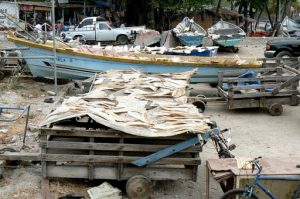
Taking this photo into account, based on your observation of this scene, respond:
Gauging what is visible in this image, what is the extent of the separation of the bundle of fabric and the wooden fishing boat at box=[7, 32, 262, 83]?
4876mm

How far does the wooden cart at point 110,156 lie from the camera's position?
669cm

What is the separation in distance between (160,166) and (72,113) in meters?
1.49

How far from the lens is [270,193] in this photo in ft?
18.1

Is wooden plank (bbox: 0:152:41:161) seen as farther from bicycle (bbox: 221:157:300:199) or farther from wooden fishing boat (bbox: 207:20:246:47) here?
wooden fishing boat (bbox: 207:20:246:47)

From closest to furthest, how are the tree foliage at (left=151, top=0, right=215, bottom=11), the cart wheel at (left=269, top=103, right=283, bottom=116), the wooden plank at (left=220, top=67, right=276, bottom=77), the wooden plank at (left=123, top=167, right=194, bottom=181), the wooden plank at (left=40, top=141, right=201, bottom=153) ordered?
the wooden plank at (left=40, top=141, right=201, bottom=153)
the wooden plank at (left=123, top=167, right=194, bottom=181)
the cart wheel at (left=269, top=103, right=283, bottom=116)
the wooden plank at (left=220, top=67, right=276, bottom=77)
the tree foliage at (left=151, top=0, right=215, bottom=11)

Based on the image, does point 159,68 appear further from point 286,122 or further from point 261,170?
point 261,170

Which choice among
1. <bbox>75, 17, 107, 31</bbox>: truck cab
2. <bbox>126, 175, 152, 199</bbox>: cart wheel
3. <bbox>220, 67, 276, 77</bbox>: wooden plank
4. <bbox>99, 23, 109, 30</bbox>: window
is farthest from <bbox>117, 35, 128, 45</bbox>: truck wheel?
<bbox>126, 175, 152, 199</bbox>: cart wheel

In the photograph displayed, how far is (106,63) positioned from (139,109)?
7.77 metres

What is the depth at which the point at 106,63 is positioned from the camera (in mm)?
14969

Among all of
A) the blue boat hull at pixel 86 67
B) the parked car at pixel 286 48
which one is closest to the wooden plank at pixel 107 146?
the blue boat hull at pixel 86 67

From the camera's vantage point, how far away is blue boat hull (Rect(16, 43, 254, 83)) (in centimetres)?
1480

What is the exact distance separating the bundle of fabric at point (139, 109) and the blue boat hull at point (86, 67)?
4.90 m

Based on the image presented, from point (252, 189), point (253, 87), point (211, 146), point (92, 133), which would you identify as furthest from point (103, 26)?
point (252, 189)

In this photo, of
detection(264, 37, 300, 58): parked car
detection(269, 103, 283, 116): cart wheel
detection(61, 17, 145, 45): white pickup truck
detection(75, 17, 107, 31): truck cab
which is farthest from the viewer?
detection(75, 17, 107, 31): truck cab
